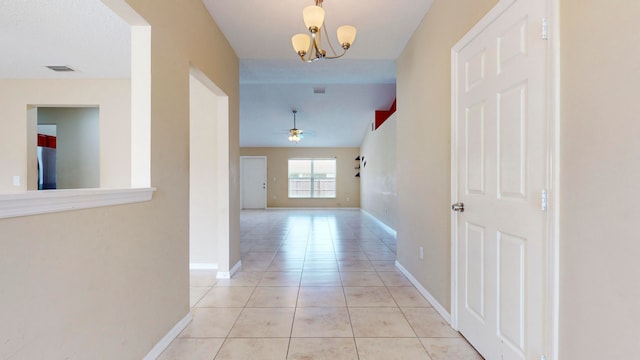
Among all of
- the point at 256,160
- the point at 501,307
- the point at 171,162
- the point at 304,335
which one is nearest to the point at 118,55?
the point at 171,162

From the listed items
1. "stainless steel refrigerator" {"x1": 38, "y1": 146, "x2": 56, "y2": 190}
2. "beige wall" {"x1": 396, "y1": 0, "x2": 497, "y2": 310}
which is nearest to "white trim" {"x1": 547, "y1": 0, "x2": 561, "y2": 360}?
"beige wall" {"x1": 396, "y1": 0, "x2": 497, "y2": 310}

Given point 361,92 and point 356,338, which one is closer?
point 356,338

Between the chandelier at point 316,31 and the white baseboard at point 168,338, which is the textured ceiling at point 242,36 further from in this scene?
the white baseboard at point 168,338

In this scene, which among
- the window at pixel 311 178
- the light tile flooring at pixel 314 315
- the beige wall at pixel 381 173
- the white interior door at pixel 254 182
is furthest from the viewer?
the window at pixel 311 178

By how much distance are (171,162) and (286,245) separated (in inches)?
124

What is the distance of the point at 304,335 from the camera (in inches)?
79.0

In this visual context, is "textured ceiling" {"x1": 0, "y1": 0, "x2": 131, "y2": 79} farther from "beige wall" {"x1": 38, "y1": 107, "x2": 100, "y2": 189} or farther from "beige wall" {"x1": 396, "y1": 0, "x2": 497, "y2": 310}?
"beige wall" {"x1": 396, "y1": 0, "x2": 497, "y2": 310}

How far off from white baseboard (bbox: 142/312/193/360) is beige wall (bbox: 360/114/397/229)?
452 centimetres

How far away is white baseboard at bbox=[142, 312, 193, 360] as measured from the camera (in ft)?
5.66

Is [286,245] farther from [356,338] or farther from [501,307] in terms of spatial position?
[501,307]

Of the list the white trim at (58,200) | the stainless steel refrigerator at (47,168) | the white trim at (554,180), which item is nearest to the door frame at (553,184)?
the white trim at (554,180)

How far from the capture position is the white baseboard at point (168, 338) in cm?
172

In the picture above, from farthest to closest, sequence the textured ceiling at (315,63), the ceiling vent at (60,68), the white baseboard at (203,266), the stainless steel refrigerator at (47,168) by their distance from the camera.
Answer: the stainless steel refrigerator at (47,168), the white baseboard at (203,266), the ceiling vent at (60,68), the textured ceiling at (315,63)

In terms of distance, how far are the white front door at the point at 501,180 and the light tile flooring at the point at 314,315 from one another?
0.38 meters
